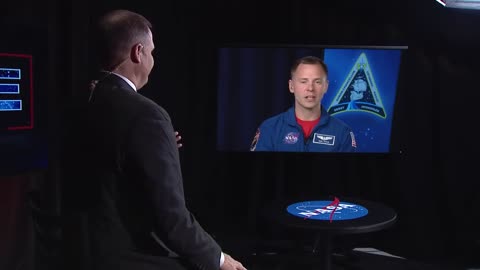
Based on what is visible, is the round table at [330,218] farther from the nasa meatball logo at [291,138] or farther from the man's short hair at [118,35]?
the man's short hair at [118,35]

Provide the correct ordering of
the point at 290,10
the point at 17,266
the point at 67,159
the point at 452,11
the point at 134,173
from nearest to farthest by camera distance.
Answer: the point at 134,173 < the point at 67,159 < the point at 17,266 < the point at 452,11 < the point at 290,10

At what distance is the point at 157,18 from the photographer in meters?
3.81

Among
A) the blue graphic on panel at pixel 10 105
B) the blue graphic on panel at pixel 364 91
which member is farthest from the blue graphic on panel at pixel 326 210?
the blue graphic on panel at pixel 10 105

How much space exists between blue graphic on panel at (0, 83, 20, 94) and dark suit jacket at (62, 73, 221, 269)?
6.01ft

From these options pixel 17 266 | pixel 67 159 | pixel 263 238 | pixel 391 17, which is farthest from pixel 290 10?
pixel 67 159

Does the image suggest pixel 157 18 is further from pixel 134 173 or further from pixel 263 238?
pixel 134 173

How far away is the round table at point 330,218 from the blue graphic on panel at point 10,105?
1.58 m

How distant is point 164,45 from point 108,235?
2693mm

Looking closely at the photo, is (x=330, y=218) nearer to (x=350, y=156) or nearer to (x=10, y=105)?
(x=350, y=156)

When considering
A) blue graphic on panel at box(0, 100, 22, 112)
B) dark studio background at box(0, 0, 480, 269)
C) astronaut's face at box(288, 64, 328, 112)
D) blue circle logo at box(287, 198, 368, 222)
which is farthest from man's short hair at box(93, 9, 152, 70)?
astronaut's face at box(288, 64, 328, 112)

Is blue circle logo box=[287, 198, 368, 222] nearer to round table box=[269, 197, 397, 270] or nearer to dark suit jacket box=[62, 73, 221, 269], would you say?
round table box=[269, 197, 397, 270]

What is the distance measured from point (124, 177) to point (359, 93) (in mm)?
2611

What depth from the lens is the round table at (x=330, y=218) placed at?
271 centimetres

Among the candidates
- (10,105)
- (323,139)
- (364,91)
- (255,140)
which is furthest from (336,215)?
(10,105)
